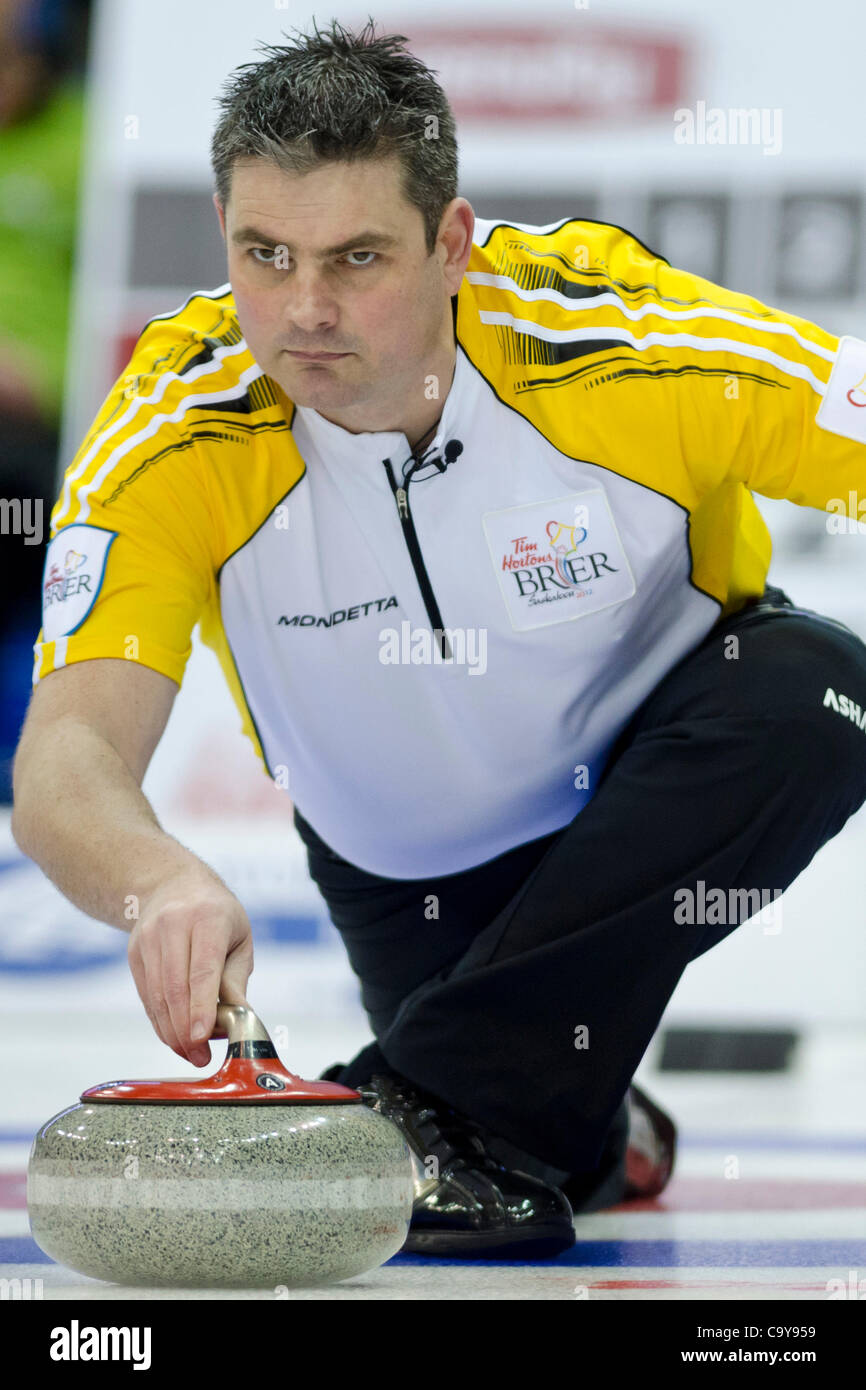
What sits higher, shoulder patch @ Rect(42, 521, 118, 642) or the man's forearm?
shoulder patch @ Rect(42, 521, 118, 642)

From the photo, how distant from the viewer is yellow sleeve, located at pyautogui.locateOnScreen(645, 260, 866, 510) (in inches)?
69.5

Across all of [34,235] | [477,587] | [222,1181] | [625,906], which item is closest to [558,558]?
[477,587]

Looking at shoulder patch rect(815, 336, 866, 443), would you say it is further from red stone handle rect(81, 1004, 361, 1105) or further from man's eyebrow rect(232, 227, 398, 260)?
red stone handle rect(81, 1004, 361, 1105)

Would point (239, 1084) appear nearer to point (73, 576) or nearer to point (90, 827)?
point (90, 827)

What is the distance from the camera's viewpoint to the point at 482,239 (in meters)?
1.97

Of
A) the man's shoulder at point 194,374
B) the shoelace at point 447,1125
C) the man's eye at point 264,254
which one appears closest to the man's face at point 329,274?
the man's eye at point 264,254

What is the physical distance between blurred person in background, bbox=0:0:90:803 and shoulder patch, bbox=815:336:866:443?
4.51 m

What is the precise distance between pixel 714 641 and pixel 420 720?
12.9 inches

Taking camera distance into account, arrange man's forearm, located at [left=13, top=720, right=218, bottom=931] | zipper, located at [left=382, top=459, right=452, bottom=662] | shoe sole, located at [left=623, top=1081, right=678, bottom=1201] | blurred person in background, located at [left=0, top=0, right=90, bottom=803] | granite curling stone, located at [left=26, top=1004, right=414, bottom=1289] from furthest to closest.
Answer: blurred person in background, located at [left=0, top=0, right=90, bottom=803]
shoe sole, located at [left=623, top=1081, right=678, bottom=1201]
zipper, located at [left=382, top=459, right=452, bottom=662]
man's forearm, located at [left=13, top=720, right=218, bottom=931]
granite curling stone, located at [left=26, top=1004, right=414, bottom=1289]

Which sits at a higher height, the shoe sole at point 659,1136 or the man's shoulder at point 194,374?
the man's shoulder at point 194,374

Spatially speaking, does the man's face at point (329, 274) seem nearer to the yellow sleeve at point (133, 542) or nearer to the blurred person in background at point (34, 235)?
the yellow sleeve at point (133, 542)

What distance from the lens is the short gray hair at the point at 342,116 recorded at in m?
1.60

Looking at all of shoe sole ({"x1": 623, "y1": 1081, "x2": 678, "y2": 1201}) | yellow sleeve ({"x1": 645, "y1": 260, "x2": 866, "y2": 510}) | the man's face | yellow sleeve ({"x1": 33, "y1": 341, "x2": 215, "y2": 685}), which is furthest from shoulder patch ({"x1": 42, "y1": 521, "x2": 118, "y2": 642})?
shoe sole ({"x1": 623, "y1": 1081, "x2": 678, "y2": 1201})

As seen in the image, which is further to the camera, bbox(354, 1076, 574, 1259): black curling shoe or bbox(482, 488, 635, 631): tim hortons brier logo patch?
bbox(482, 488, 635, 631): tim hortons brier logo patch
